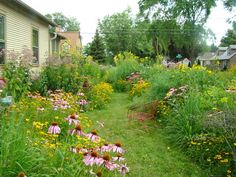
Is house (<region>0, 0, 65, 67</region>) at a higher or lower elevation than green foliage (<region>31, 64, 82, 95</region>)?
higher

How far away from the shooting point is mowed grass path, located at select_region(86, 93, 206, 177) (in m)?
4.71

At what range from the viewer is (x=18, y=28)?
12266 millimetres

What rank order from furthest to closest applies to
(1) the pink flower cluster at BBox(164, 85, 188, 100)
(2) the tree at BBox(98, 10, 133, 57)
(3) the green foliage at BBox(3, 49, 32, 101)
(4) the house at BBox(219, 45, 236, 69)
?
1. (2) the tree at BBox(98, 10, 133, 57)
2. (4) the house at BBox(219, 45, 236, 69)
3. (3) the green foliage at BBox(3, 49, 32, 101)
4. (1) the pink flower cluster at BBox(164, 85, 188, 100)

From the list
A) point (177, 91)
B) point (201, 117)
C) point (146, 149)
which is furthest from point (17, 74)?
point (201, 117)

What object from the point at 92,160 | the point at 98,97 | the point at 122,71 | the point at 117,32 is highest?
the point at 117,32

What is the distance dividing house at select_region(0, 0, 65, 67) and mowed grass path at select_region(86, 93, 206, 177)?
339cm

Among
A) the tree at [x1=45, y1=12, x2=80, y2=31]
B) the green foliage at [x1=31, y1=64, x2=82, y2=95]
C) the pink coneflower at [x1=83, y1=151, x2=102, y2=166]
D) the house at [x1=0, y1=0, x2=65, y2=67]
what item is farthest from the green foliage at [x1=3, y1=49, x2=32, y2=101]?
the tree at [x1=45, y1=12, x2=80, y2=31]

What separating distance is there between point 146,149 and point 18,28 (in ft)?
27.2

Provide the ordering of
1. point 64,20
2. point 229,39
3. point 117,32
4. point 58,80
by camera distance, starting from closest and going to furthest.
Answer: point 58,80 → point 117,32 → point 229,39 → point 64,20

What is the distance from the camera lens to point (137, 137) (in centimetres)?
646

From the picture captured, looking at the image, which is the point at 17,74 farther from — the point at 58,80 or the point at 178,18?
the point at 178,18

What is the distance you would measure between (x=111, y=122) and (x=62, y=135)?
270 cm

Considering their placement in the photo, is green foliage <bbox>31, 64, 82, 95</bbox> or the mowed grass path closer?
the mowed grass path

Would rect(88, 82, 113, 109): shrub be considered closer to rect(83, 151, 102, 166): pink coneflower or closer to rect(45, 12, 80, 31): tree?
rect(83, 151, 102, 166): pink coneflower
